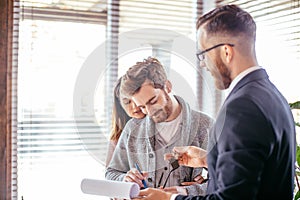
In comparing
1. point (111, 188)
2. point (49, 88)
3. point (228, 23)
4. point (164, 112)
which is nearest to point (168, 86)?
point (164, 112)

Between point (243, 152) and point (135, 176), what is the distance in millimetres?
437

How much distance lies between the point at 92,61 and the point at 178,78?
12.5 inches

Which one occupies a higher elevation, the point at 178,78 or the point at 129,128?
the point at 178,78

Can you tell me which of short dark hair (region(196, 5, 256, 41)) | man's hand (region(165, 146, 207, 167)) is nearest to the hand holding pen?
man's hand (region(165, 146, 207, 167))

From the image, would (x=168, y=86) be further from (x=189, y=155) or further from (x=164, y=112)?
(x=189, y=155)

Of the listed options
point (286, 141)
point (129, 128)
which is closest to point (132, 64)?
point (129, 128)

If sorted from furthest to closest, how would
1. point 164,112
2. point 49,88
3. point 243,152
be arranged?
1. point 49,88
2. point 164,112
3. point 243,152

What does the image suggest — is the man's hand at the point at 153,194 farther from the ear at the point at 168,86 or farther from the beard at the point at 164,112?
the ear at the point at 168,86

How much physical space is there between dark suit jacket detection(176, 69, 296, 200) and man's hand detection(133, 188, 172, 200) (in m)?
0.14

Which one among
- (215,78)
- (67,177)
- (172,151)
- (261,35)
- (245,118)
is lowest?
(67,177)

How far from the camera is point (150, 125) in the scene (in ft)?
5.64

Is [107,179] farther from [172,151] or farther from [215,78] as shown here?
[215,78]

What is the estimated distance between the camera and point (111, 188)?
164 cm

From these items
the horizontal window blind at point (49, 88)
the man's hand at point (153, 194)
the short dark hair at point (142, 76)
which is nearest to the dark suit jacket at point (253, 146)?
the man's hand at point (153, 194)
